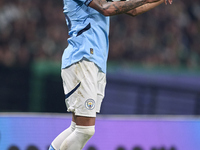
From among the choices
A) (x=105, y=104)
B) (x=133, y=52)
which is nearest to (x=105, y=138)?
(x=105, y=104)

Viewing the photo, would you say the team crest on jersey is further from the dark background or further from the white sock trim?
the dark background

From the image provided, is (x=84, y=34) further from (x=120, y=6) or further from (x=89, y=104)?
(x=89, y=104)

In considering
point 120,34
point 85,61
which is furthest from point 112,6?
point 120,34

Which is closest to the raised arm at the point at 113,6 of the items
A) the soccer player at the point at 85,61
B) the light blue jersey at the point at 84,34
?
the soccer player at the point at 85,61

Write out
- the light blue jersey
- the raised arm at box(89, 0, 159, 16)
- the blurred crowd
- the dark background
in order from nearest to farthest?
the raised arm at box(89, 0, 159, 16) < the light blue jersey < the dark background < the blurred crowd

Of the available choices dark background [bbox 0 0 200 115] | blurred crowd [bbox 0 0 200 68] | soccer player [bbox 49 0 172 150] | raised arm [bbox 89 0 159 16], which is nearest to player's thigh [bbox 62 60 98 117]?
soccer player [bbox 49 0 172 150]

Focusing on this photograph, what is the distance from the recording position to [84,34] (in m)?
3.53

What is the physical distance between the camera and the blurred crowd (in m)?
9.38

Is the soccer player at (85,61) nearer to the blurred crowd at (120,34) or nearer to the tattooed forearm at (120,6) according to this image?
the tattooed forearm at (120,6)

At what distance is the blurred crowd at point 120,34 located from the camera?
938 centimetres

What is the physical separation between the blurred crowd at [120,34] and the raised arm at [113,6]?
206 inches

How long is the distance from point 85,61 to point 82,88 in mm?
229

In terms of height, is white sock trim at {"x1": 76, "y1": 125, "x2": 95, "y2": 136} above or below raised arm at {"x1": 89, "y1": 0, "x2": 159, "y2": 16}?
below

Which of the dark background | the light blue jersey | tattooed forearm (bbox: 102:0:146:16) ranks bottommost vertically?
the dark background
